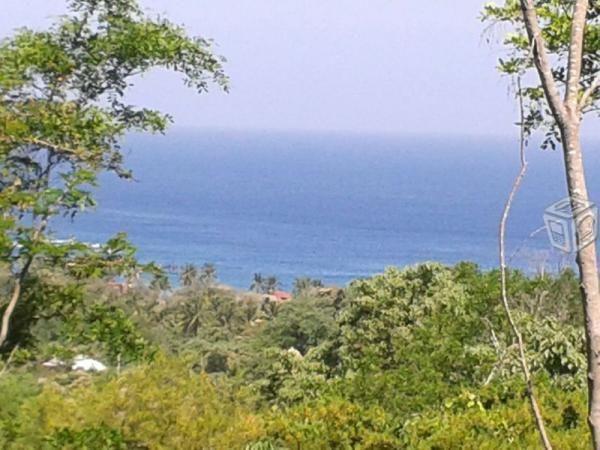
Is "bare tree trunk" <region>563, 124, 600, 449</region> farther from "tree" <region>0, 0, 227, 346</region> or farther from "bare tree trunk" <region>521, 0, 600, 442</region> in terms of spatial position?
"tree" <region>0, 0, 227, 346</region>

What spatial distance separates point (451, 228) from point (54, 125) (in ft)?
270

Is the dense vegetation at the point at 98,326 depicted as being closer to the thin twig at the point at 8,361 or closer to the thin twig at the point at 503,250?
the thin twig at the point at 8,361

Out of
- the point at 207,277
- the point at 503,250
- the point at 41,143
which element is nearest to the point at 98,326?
the point at 41,143

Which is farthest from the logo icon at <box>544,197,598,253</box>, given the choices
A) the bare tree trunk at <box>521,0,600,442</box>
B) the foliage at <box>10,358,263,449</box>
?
the foliage at <box>10,358,263,449</box>

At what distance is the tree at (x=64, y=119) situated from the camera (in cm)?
423

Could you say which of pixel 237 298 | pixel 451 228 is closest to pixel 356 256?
pixel 451 228

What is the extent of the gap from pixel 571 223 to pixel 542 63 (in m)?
0.29

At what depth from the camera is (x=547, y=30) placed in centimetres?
401

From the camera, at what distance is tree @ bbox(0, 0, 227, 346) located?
4230 millimetres

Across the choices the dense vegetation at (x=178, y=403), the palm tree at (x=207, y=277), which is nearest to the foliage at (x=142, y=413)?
the dense vegetation at (x=178, y=403)

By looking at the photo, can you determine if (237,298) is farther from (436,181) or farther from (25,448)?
(436,181)

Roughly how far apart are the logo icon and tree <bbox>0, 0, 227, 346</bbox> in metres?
2.78

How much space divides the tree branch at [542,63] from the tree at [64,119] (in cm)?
283

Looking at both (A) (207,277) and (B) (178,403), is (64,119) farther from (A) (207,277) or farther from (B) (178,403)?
(A) (207,277)
